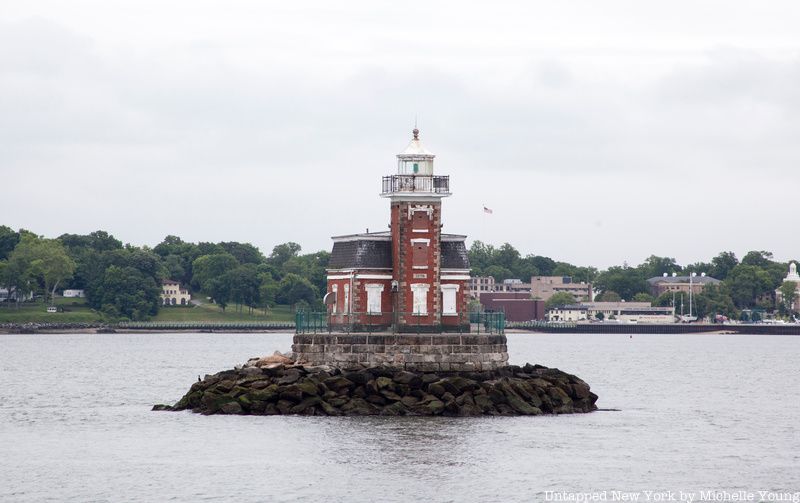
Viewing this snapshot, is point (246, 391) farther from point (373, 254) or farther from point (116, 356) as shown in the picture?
point (116, 356)

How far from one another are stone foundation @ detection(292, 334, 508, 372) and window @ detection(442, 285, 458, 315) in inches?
109

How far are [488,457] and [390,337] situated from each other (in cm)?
1179

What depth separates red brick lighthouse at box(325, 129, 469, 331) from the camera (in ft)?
203

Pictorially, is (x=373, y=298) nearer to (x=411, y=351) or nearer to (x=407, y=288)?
(x=407, y=288)

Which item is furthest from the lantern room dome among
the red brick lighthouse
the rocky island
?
the rocky island

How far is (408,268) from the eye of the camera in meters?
62.1

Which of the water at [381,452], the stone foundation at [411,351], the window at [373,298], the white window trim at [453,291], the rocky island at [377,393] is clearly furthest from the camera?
the white window trim at [453,291]

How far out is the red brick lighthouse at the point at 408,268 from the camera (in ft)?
203

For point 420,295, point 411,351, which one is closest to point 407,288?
point 420,295

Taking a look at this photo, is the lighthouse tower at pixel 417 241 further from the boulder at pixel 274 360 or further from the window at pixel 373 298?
the boulder at pixel 274 360

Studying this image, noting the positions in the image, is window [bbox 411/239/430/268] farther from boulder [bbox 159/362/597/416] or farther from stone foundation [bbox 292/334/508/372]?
boulder [bbox 159/362/597/416]

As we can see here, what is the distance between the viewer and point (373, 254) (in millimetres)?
62781

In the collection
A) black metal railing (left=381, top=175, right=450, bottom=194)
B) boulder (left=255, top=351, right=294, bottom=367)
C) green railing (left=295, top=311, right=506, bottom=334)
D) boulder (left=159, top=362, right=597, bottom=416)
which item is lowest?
boulder (left=159, top=362, right=597, bottom=416)

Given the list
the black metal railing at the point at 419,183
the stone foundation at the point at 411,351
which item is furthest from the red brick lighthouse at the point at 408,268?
the stone foundation at the point at 411,351
